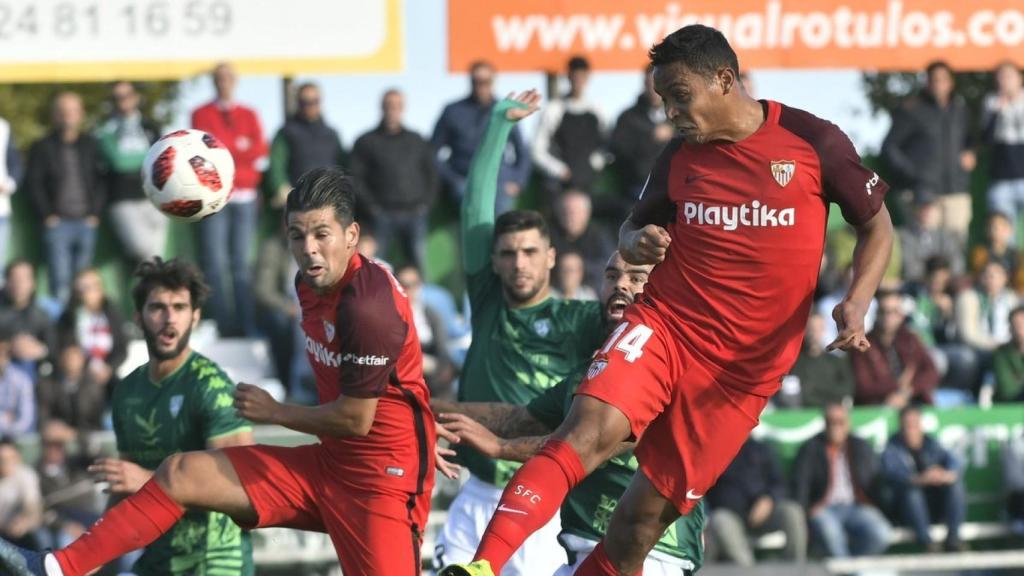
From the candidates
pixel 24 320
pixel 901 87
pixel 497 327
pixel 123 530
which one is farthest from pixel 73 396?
pixel 901 87

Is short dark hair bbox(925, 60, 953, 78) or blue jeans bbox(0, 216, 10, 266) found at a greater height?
short dark hair bbox(925, 60, 953, 78)

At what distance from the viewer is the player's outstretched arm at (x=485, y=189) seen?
29.9ft

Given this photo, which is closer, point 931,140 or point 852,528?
point 852,528

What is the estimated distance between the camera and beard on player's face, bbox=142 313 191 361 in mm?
8477

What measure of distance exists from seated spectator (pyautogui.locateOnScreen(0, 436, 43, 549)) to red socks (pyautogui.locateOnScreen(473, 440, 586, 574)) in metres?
7.56

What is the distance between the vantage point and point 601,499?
26.2 ft

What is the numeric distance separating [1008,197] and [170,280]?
33.8 ft

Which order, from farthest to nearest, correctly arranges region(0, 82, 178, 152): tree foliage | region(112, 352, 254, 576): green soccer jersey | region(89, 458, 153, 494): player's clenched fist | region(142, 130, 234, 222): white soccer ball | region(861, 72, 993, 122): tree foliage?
region(0, 82, 178, 152): tree foliage, region(861, 72, 993, 122): tree foliage, region(142, 130, 234, 222): white soccer ball, region(112, 352, 254, 576): green soccer jersey, region(89, 458, 153, 494): player's clenched fist

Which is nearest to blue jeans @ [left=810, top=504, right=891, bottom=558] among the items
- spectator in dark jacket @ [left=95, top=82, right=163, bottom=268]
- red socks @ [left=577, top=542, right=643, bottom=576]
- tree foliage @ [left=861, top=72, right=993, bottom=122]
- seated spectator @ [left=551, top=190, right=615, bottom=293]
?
seated spectator @ [left=551, top=190, right=615, bottom=293]

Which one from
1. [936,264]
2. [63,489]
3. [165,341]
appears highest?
[165,341]

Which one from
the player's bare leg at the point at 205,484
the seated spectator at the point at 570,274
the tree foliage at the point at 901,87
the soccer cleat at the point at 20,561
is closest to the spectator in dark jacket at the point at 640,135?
the seated spectator at the point at 570,274

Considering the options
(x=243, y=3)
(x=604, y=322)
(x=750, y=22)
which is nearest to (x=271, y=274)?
(x=243, y=3)

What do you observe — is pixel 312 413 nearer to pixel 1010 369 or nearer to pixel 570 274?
pixel 570 274

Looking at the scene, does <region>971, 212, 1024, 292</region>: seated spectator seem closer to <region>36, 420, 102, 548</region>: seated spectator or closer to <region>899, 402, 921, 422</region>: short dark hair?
<region>899, 402, 921, 422</region>: short dark hair
